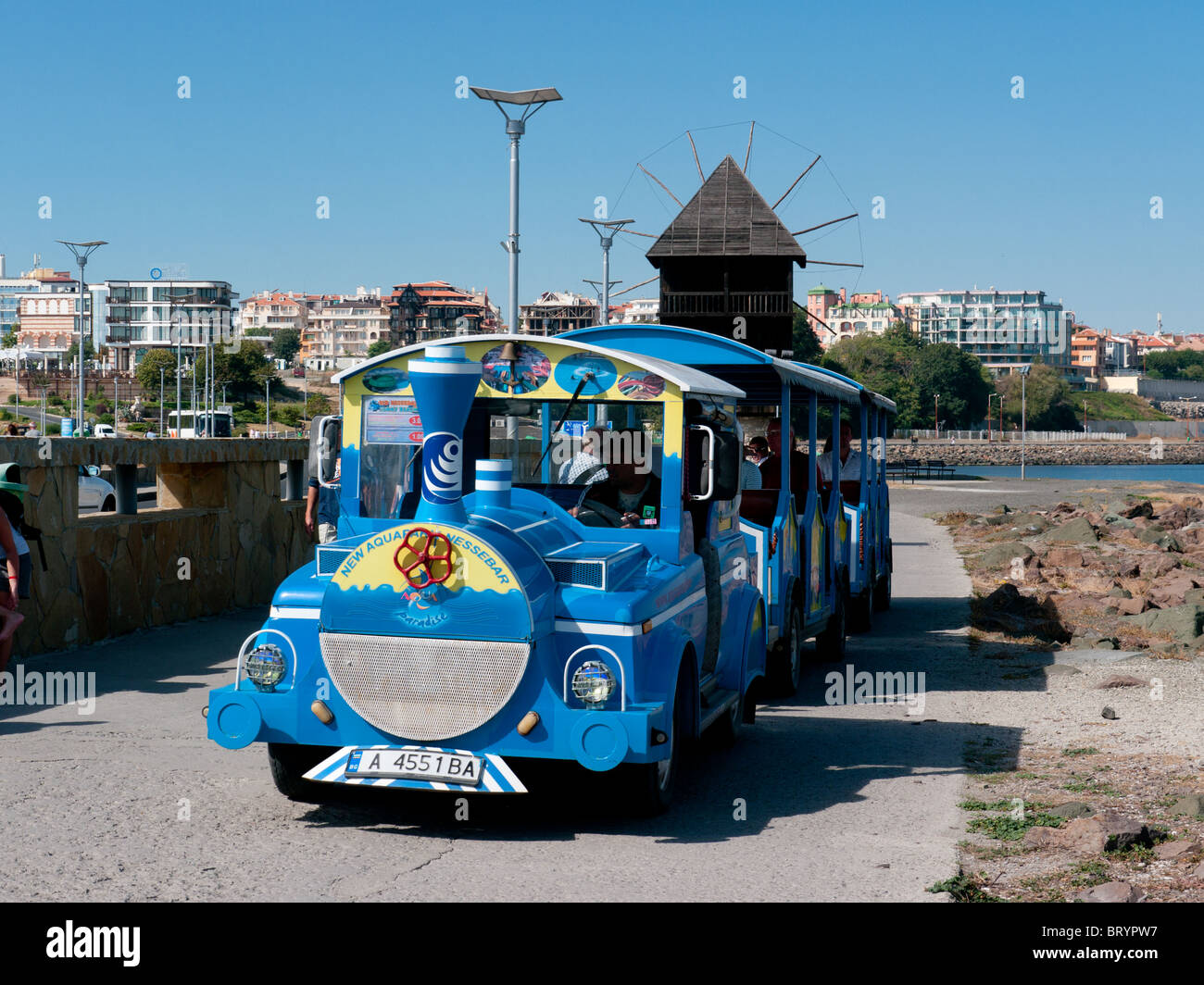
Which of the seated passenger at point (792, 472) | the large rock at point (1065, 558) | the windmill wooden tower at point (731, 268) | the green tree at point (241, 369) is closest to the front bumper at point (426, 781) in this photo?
the seated passenger at point (792, 472)

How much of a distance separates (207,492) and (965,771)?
9318 millimetres

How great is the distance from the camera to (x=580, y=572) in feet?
22.8

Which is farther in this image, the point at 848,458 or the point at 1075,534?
the point at 1075,534

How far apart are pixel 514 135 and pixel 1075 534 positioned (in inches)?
484

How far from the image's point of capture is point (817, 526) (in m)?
12.9

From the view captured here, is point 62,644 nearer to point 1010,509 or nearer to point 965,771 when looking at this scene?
point 965,771

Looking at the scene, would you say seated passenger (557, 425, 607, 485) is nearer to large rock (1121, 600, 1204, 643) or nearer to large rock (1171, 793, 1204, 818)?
large rock (1171, 793, 1204, 818)

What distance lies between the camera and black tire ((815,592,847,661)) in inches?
533

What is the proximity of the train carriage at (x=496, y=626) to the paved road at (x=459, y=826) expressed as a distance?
34 centimetres

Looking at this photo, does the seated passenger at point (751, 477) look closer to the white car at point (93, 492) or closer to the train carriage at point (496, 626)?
the train carriage at point (496, 626)

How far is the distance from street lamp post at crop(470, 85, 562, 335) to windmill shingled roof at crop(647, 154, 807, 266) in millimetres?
14774

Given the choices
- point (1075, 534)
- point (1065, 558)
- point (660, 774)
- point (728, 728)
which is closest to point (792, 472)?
point (728, 728)

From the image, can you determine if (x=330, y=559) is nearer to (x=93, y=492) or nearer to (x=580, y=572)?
(x=580, y=572)

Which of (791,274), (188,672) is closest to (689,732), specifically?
(188,672)
